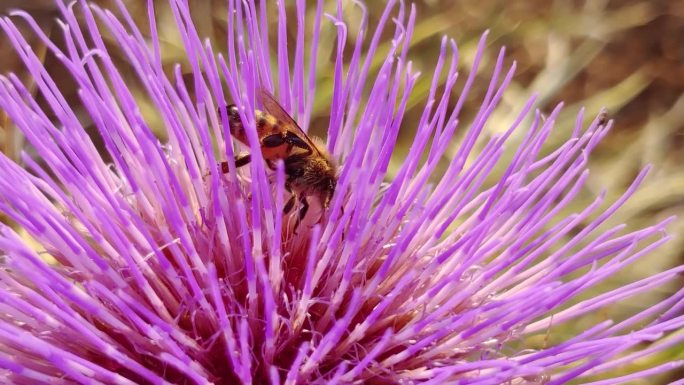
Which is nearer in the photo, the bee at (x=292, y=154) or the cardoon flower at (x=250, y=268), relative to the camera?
the cardoon flower at (x=250, y=268)

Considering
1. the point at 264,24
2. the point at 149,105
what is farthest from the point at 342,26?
the point at 149,105

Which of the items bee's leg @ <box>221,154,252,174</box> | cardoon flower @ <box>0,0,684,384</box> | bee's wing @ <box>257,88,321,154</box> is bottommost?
cardoon flower @ <box>0,0,684,384</box>

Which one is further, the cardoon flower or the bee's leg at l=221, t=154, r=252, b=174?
the bee's leg at l=221, t=154, r=252, b=174

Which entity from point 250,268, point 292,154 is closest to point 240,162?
point 292,154

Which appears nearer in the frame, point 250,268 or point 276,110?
point 250,268

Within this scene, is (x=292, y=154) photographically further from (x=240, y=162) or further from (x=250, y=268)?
(x=250, y=268)

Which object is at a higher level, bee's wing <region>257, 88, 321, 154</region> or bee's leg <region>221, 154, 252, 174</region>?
bee's wing <region>257, 88, 321, 154</region>

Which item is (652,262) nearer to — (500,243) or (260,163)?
(500,243)

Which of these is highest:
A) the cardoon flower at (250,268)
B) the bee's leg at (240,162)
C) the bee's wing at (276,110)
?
the bee's wing at (276,110)
